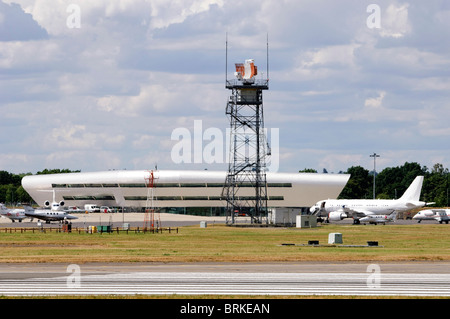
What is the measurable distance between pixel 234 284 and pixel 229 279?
2.45 m

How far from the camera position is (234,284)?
34.2 m

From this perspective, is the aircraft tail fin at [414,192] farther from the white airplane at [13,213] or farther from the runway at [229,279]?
the runway at [229,279]

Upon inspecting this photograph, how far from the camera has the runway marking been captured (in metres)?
30.8

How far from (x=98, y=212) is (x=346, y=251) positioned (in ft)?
457

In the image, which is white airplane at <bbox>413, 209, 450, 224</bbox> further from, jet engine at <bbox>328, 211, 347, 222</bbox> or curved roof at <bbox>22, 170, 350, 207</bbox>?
curved roof at <bbox>22, 170, 350, 207</bbox>

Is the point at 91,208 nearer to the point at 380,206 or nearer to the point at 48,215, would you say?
the point at 48,215

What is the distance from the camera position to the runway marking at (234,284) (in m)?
30.8

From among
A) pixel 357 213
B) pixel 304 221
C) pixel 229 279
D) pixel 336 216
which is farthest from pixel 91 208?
pixel 229 279

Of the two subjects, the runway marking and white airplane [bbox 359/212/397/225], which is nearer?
the runway marking

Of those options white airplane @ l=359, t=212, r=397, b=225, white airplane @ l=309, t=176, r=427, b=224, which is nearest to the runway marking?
white airplane @ l=359, t=212, r=397, b=225

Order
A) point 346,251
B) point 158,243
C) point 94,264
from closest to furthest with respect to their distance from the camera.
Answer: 1. point 94,264
2. point 346,251
3. point 158,243
